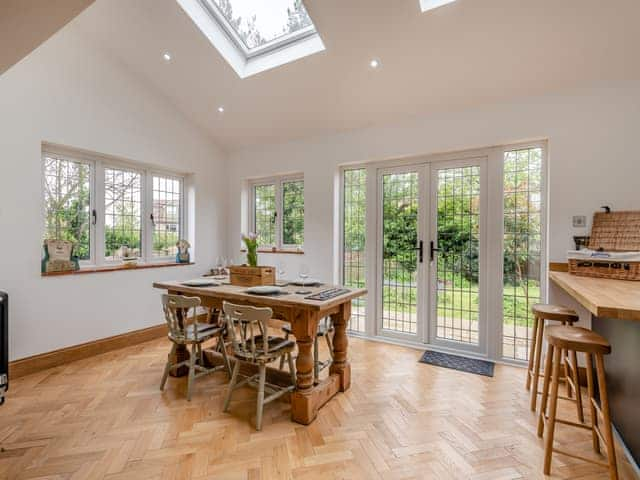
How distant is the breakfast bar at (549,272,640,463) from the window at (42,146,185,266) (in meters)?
4.29

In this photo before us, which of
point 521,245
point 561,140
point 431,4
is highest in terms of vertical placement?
point 431,4

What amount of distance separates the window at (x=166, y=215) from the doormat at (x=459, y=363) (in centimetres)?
348

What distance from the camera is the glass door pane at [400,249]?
353 cm

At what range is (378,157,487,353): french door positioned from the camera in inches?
127

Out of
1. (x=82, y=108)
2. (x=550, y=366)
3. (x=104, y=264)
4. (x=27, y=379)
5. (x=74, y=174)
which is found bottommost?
(x=27, y=379)

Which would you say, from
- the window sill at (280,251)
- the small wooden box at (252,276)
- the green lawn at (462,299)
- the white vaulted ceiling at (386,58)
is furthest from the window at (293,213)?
the small wooden box at (252,276)

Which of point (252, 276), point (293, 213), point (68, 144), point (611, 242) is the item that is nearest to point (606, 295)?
point (611, 242)

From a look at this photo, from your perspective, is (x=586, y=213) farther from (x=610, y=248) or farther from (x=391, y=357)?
(x=391, y=357)

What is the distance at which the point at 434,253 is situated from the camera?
3420 mm

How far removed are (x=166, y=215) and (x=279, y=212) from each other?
1.52 m

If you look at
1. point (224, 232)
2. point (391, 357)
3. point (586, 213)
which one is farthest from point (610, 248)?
point (224, 232)

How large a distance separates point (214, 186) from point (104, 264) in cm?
177

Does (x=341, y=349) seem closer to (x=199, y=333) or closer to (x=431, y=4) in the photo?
(x=199, y=333)

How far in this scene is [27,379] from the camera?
8.97ft
